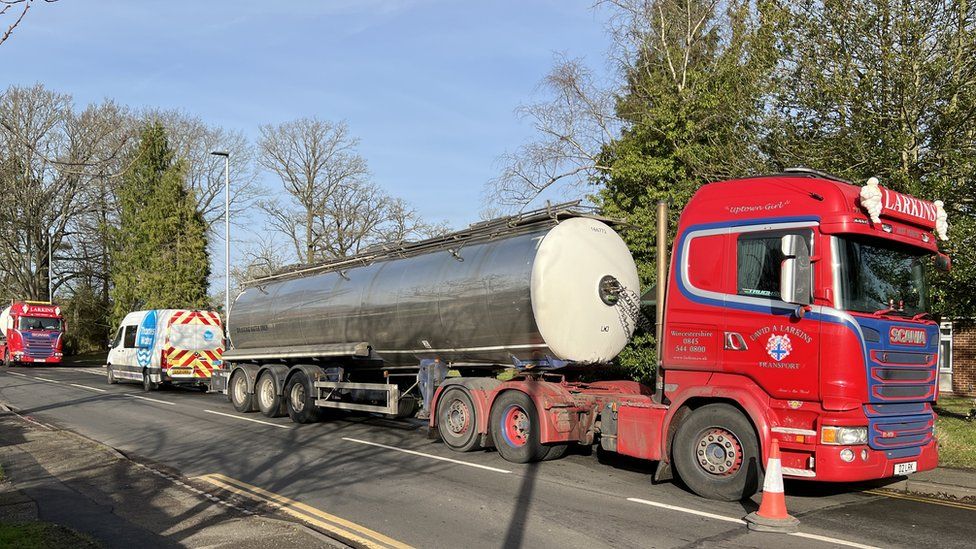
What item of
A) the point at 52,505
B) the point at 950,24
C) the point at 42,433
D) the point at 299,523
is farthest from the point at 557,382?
the point at 42,433

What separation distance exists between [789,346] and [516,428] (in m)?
4.39

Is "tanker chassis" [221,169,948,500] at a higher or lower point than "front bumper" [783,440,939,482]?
higher

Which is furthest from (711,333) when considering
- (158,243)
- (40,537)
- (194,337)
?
(158,243)

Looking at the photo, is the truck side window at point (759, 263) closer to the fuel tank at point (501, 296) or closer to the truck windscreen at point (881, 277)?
the truck windscreen at point (881, 277)

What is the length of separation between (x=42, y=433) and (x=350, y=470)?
273 inches

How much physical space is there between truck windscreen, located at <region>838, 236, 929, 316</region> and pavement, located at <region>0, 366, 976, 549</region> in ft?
7.01

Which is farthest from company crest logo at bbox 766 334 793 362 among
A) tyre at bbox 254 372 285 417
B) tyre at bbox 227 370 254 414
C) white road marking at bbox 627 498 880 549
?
tyre at bbox 227 370 254 414

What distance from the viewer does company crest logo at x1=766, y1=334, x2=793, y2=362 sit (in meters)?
7.95

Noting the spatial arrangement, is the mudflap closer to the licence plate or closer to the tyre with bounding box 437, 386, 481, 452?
the tyre with bounding box 437, 386, 481, 452

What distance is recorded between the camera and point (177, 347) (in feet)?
77.9

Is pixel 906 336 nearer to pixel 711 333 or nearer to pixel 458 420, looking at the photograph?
pixel 711 333

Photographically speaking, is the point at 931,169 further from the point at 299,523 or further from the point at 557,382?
the point at 299,523

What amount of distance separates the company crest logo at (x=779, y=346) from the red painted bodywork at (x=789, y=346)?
0.01m

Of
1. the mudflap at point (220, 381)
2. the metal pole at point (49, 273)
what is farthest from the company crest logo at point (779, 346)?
the metal pole at point (49, 273)
